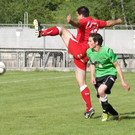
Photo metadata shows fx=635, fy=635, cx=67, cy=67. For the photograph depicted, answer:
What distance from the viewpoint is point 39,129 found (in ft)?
34.5

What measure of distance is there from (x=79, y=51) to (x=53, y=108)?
214cm

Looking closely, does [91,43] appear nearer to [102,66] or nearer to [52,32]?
[102,66]

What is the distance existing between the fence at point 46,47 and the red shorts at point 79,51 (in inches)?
587

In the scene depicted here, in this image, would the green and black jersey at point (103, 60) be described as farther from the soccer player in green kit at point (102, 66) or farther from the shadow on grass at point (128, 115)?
the shadow on grass at point (128, 115)

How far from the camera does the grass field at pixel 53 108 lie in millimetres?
10508

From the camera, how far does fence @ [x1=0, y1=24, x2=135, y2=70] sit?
92.1ft

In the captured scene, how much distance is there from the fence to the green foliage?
20.3 m

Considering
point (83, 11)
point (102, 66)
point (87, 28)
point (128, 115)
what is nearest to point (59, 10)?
point (87, 28)

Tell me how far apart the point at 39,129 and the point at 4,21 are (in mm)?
42345

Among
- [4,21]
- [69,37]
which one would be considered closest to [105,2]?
[4,21]

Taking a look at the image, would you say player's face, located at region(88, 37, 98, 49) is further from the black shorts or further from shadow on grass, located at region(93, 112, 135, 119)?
shadow on grass, located at region(93, 112, 135, 119)

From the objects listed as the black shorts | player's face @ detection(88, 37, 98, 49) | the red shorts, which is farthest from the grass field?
player's face @ detection(88, 37, 98, 49)

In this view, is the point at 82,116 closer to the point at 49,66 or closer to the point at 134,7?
the point at 49,66

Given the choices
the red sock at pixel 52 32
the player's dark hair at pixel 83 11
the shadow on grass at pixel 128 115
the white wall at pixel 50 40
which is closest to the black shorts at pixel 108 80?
the shadow on grass at pixel 128 115
